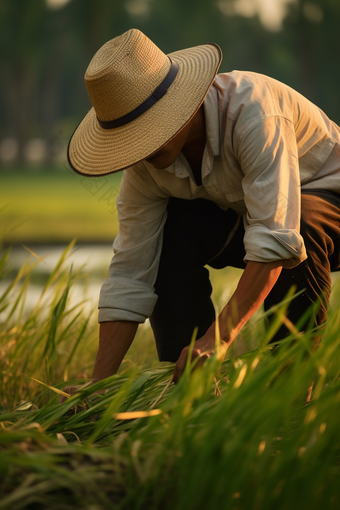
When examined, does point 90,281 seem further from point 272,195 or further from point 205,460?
point 205,460

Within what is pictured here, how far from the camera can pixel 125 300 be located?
147 cm

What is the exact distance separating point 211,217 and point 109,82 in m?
0.50

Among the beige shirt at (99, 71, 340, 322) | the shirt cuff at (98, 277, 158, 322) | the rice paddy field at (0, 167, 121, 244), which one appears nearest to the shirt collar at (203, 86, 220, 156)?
the beige shirt at (99, 71, 340, 322)

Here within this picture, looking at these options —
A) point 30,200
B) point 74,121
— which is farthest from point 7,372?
point 74,121

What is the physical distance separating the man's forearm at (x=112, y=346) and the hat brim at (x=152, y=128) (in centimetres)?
42

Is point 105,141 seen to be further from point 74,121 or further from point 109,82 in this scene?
point 74,121

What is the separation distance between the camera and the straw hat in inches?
48.2

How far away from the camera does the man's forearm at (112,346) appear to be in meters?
1.40

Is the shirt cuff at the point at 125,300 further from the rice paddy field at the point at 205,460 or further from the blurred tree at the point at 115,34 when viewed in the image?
the blurred tree at the point at 115,34

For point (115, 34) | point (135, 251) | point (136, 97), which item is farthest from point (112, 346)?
point (115, 34)

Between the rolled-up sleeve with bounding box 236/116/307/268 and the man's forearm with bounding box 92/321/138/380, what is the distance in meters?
0.43

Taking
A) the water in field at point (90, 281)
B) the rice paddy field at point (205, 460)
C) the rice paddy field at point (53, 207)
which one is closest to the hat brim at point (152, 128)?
the rice paddy field at point (205, 460)

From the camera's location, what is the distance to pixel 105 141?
4.29 ft

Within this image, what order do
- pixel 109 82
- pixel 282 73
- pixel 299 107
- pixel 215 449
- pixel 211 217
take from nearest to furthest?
1. pixel 215 449
2. pixel 109 82
3. pixel 299 107
4. pixel 211 217
5. pixel 282 73
